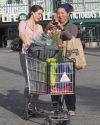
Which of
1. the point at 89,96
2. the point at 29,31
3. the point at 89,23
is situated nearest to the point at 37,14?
the point at 29,31

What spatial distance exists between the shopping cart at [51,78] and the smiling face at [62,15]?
750 millimetres

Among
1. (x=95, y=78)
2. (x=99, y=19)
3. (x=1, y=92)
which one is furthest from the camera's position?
(x=99, y=19)

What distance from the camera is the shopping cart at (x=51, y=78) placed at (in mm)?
7613

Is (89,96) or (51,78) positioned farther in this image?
(89,96)

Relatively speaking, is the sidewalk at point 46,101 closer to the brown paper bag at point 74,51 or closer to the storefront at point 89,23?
the brown paper bag at point 74,51

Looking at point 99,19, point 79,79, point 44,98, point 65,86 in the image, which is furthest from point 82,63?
point 99,19

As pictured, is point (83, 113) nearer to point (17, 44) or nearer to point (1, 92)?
point (17, 44)

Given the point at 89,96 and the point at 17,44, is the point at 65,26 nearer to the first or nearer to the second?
the point at 17,44

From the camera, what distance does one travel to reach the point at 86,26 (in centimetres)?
5375

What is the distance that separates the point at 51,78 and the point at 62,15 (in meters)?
1.11

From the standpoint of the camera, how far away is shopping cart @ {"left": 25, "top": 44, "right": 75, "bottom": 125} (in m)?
7.61

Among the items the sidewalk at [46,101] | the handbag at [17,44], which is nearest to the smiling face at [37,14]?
the handbag at [17,44]

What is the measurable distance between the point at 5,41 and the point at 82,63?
1906 inches

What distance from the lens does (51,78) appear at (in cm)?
762
